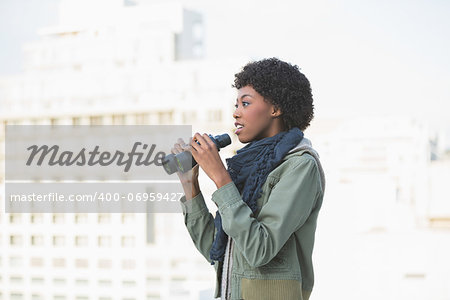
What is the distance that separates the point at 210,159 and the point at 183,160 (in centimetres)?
7

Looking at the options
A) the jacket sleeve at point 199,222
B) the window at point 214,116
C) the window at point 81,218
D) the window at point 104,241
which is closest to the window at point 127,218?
the window at point 104,241

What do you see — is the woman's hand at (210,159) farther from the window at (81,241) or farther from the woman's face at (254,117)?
the window at (81,241)

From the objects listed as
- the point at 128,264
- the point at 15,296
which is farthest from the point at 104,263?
the point at 15,296

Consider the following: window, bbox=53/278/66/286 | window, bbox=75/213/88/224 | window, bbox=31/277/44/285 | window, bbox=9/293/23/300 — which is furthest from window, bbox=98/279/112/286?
window, bbox=9/293/23/300

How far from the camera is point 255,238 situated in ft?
2.55

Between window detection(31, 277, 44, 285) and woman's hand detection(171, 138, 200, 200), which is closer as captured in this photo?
woman's hand detection(171, 138, 200, 200)

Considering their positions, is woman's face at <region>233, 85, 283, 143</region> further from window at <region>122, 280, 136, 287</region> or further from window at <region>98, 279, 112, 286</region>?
window at <region>122, 280, 136, 287</region>

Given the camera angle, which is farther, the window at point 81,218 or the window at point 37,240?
the window at point 81,218

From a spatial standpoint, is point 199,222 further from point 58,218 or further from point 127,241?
point 58,218

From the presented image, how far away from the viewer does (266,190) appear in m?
0.85

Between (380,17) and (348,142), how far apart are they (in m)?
12.2

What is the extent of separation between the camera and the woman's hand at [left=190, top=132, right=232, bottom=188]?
818 millimetres

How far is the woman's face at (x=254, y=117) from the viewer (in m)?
0.88

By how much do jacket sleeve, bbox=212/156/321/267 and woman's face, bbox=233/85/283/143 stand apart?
9cm
